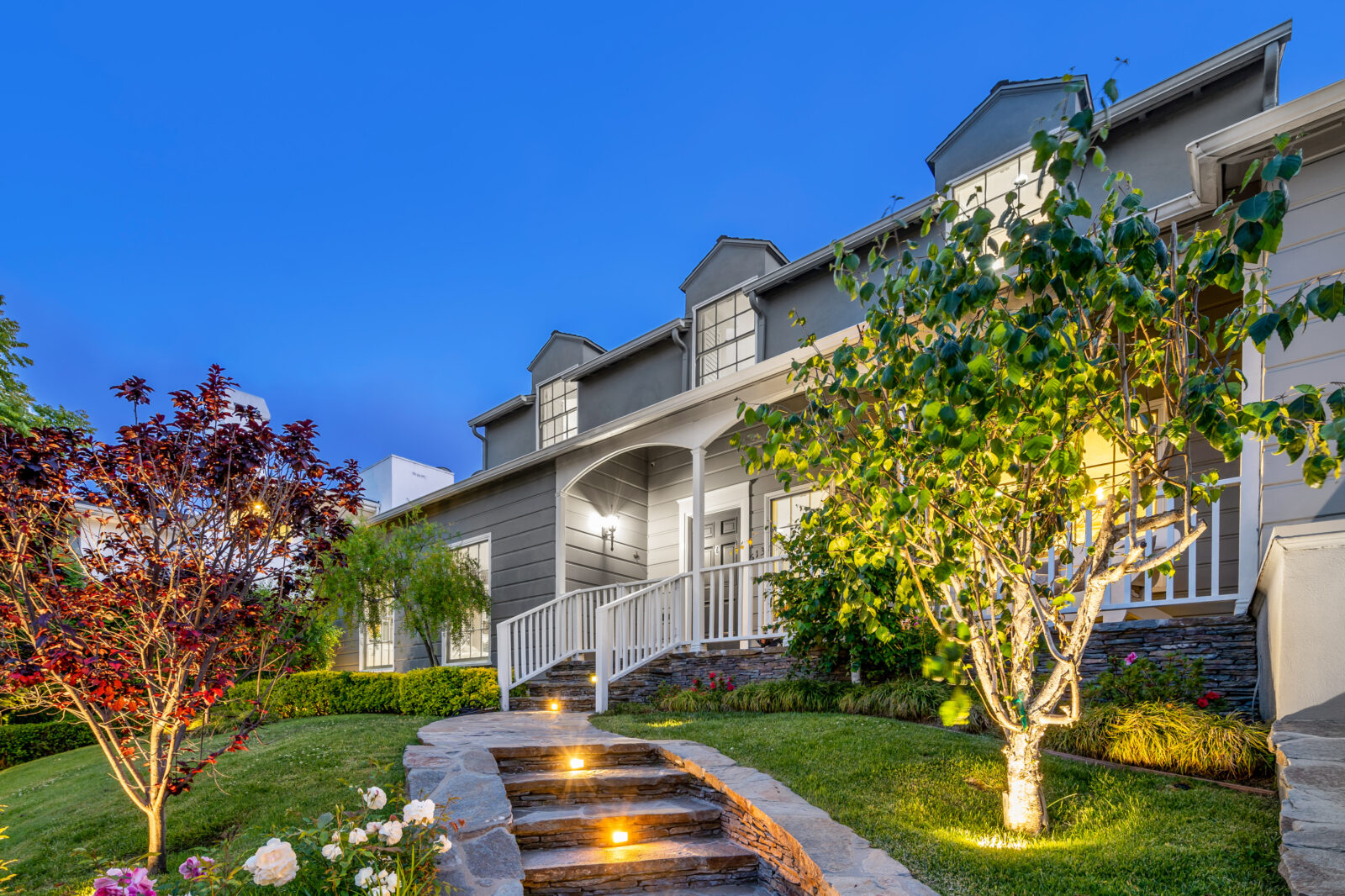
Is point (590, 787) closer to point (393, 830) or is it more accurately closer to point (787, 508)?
point (393, 830)

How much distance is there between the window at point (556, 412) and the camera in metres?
12.3

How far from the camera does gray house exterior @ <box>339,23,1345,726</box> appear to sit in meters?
4.89

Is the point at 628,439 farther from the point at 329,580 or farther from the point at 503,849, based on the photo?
the point at 503,849

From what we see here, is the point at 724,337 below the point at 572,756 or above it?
above

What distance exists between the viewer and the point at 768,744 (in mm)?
4949

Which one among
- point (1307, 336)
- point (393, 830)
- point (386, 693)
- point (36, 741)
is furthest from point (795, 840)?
point (36, 741)

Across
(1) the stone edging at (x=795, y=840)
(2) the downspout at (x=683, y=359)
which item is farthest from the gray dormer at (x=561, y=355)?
(1) the stone edging at (x=795, y=840)

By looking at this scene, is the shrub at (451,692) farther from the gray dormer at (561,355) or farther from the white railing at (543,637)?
the gray dormer at (561,355)

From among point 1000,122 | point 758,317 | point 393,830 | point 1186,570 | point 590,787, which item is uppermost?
point 1000,122

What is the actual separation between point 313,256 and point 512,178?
80.1 ft

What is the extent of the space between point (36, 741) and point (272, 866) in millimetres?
9504

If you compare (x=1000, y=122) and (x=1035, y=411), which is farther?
(x=1000, y=122)

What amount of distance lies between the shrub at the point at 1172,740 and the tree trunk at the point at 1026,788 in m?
1.18

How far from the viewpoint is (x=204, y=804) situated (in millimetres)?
4559
